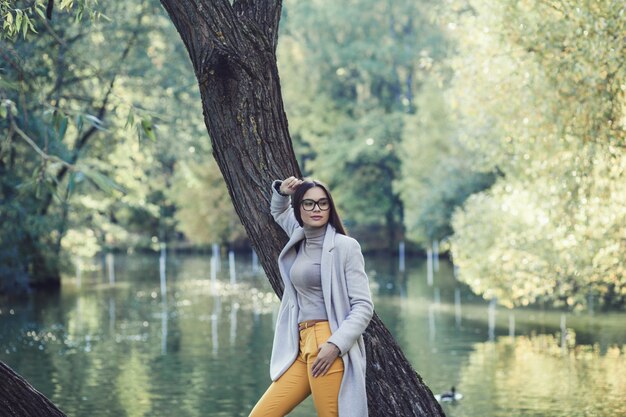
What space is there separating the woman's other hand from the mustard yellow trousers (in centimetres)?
4

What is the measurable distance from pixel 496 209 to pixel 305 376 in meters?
14.7

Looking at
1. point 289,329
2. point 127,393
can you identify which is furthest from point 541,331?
point 289,329

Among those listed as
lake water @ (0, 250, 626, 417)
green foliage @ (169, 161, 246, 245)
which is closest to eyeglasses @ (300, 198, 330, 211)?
lake water @ (0, 250, 626, 417)

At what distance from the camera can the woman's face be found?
4945 millimetres

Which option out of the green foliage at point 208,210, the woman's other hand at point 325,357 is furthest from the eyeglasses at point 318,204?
the green foliage at point 208,210

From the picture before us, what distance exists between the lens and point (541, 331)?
61.6 ft

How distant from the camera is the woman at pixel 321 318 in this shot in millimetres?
4797

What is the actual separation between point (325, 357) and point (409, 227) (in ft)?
110

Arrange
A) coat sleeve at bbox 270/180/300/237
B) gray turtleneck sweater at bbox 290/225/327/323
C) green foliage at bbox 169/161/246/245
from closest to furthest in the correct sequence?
gray turtleneck sweater at bbox 290/225/327/323
coat sleeve at bbox 270/180/300/237
green foliage at bbox 169/161/246/245

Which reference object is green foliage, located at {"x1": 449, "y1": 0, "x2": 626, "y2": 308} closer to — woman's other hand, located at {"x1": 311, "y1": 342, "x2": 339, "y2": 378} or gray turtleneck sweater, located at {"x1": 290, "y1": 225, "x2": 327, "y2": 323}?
gray turtleneck sweater, located at {"x1": 290, "y1": 225, "x2": 327, "y2": 323}

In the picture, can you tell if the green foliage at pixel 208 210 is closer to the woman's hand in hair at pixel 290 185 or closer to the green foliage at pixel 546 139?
the green foliage at pixel 546 139

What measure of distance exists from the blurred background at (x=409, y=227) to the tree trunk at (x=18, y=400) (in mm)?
981

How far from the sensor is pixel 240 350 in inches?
640

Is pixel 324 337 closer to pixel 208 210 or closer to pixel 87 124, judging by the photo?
pixel 87 124
